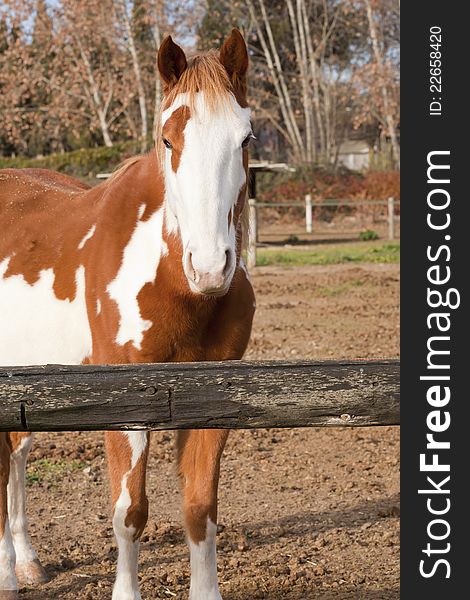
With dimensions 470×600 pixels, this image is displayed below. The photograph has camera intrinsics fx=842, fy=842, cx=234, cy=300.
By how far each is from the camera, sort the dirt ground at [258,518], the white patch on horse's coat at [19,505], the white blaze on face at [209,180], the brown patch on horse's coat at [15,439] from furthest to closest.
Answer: the brown patch on horse's coat at [15,439] < the white patch on horse's coat at [19,505] < the dirt ground at [258,518] < the white blaze on face at [209,180]

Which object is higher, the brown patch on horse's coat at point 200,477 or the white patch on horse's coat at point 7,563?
the brown patch on horse's coat at point 200,477

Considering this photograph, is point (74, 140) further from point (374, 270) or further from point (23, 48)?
point (374, 270)

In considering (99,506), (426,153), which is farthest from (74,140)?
(426,153)

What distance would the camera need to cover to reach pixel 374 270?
1680 cm

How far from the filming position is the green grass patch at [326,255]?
60.7 ft

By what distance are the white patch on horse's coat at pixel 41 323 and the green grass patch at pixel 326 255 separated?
14.2 m

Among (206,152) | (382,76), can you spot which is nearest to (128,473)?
(206,152)

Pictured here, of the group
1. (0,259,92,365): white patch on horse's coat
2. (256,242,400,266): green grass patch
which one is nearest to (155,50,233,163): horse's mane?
(0,259,92,365): white patch on horse's coat

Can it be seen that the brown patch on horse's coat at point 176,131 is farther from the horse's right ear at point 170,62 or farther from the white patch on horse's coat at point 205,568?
the white patch on horse's coat at point 205,568

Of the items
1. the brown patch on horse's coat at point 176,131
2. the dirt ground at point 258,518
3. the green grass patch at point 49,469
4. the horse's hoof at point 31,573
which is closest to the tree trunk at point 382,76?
the dirt ground at point 258,518

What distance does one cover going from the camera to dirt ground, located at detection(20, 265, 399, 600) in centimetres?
408

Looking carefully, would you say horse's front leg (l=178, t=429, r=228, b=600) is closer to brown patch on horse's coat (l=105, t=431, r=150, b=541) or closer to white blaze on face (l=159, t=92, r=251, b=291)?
brown patch on horse's coat (l=105, t=431, r=150, b=541)

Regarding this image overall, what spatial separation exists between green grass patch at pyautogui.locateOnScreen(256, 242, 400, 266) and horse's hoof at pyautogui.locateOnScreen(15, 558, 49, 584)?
14.2 metres

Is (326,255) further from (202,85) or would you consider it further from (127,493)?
(202,85)
